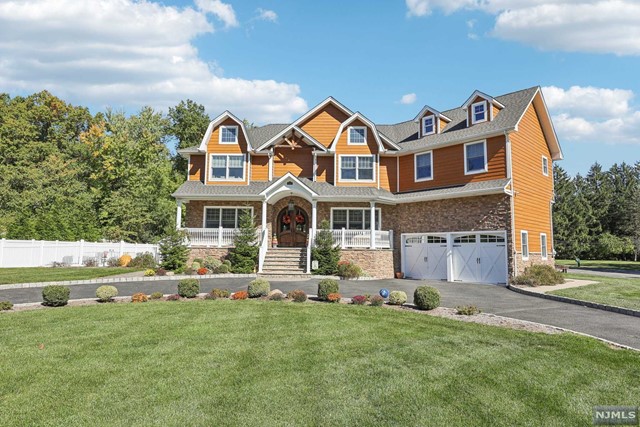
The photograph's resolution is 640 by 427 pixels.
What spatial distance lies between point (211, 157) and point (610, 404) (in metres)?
22.5

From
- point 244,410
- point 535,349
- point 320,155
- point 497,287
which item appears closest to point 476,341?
point 535,349

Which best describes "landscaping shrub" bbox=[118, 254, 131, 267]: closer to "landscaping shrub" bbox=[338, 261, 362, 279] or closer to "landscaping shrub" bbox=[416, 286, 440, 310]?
"landscaping shrub" bbox=[338, 261, 362, 279]

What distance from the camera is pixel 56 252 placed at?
22641 millimetres

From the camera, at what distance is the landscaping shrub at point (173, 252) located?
63.8 feet

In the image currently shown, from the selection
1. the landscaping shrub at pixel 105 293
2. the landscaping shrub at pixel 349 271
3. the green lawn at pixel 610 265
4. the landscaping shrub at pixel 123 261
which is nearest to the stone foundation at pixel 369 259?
the landscaping shrub at pixel 349 271

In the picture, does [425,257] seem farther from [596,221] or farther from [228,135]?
[596,221]

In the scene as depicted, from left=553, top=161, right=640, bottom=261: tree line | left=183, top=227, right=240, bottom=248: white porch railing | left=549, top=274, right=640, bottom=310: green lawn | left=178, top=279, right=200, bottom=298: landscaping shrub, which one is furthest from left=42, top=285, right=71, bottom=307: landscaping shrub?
left=553, top=161, right=640, bottom=261: tree line

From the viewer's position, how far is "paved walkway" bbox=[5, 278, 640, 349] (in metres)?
9.33

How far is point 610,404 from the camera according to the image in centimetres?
516

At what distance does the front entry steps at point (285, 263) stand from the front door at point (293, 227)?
80.5 inches

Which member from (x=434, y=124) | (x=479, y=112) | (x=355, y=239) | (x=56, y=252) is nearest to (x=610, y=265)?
(x=479, y=112)

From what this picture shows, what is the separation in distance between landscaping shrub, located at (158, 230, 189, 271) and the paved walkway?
3183mm

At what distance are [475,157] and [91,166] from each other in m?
35.8

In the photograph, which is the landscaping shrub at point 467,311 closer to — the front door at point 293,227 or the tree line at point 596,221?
the front door at point 293,227
